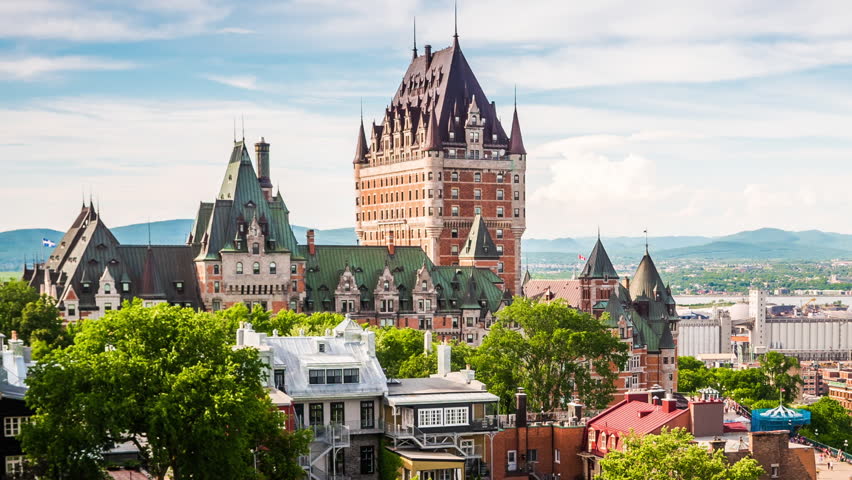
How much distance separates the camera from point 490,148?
186 meters

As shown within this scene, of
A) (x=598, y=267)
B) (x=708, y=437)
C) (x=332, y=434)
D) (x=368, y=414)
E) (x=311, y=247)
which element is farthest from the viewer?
(x=598, y=267)

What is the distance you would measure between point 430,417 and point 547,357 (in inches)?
1489

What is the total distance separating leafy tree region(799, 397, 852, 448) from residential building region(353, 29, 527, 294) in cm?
4123

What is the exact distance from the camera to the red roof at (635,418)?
264ft

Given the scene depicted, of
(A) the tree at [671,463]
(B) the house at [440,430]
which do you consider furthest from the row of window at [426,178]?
(A) the tree at [671,463]

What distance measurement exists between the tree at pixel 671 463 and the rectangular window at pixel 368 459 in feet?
48.9

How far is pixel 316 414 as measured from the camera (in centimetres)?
7838

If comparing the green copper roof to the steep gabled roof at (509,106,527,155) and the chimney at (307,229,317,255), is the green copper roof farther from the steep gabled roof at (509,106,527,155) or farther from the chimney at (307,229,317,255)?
the steep gabled roof at (509,106,527,155)

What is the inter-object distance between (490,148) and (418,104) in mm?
12957

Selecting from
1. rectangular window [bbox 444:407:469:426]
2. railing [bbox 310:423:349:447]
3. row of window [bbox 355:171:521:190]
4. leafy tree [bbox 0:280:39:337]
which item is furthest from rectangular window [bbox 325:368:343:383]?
row of window [bbox 355:171:521:190]

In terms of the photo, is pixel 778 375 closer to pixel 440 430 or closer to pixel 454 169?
pixel 454 169

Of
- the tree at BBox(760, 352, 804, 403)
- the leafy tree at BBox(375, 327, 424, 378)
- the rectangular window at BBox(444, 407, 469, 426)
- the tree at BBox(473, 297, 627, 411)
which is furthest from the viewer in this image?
the tree at BBox(760, 352, 804, 403)

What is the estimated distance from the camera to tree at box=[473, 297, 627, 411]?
111875 mm

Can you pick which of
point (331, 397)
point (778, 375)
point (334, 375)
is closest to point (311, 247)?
point (778, 375)
